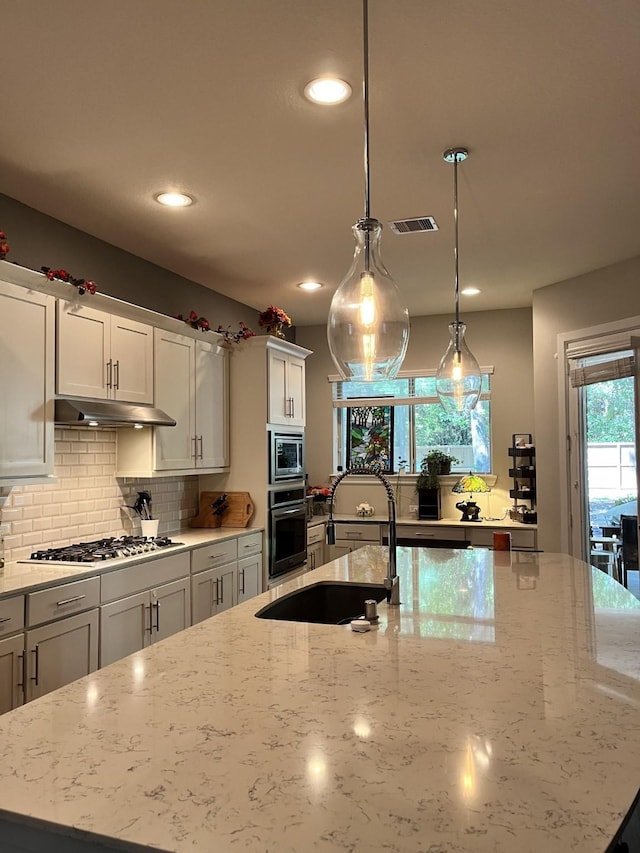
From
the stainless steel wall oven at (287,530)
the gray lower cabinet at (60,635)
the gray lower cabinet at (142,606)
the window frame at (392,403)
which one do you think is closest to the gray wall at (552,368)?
the window frame at (392,403)

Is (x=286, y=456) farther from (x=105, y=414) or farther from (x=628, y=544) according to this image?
(x=628, y=544)

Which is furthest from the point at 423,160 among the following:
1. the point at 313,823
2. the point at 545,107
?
the point at 313,823

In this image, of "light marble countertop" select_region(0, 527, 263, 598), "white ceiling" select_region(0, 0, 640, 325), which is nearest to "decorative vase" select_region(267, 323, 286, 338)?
"white ceiling" select_region(0, 0, 640, 325)

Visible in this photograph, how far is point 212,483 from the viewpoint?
202 inches

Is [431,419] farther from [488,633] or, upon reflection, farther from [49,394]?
[488,633]

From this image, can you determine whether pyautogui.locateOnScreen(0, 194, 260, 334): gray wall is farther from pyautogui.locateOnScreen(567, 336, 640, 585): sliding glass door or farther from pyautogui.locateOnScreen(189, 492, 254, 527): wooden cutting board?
pyautogui.locateOnScreen(567, 336, 640, 585): sliding glass door

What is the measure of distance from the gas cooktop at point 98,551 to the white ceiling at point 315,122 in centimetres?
166

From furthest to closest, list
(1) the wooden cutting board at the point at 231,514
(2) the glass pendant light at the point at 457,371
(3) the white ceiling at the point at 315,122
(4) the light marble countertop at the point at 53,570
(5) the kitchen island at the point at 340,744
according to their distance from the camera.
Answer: (1) the wooden cutting board at the point at 231,514, (2) the glass pendant light at the point at 457,371, (4) the light marble countertop at the point at 53,570, (3) the white ceiling at the point at 315,122, (5) the kitchen island at the point at 340,744

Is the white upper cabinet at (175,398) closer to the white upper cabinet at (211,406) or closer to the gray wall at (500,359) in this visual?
the white upper cabinet at (211,406)

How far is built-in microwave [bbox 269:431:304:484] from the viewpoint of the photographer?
506 centimetres

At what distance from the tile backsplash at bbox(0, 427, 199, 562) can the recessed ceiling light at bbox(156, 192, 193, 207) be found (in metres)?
1.37

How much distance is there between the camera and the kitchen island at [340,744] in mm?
936

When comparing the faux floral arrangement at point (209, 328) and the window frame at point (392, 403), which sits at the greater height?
the faux floral arrangement at point (209, 328)

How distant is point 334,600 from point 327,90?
1935mm
